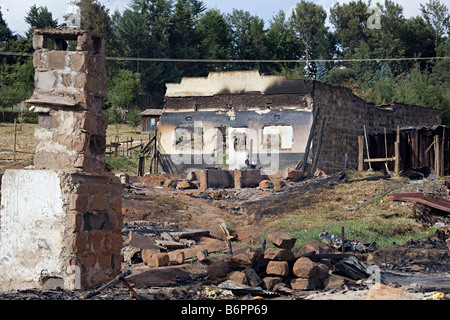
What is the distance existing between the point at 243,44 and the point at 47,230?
1691 inches

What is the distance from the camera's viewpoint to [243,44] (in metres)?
48.2

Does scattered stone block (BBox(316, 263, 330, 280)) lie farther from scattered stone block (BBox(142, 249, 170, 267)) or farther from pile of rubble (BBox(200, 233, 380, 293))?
scattered stone block (BBox(142, 249, 170, 267))

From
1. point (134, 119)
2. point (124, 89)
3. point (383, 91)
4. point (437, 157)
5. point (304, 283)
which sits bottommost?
point (304, 283)

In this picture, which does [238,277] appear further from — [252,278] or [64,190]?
[64,190]

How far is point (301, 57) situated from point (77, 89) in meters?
44.5

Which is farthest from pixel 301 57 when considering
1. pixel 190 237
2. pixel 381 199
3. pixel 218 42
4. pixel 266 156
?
pixel 190 237

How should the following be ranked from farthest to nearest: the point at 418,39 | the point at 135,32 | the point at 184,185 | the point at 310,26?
the point at 310,26 < the point at 418,39 < the point at 135,32 < the point at 184,185

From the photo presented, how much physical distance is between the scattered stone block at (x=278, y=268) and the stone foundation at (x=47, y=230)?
2.17 meters

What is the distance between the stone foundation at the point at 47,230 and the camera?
21.6 feet

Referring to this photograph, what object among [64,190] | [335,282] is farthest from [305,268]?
[64,190]

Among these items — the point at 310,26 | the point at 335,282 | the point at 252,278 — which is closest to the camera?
the point at 252,278

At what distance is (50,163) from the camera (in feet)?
22.7

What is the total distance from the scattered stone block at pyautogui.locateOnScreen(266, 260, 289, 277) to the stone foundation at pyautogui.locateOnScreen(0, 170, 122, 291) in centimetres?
217

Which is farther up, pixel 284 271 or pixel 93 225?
pixel 93 225
